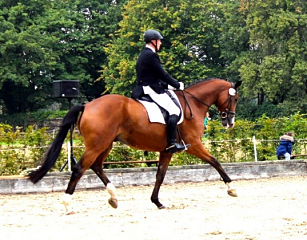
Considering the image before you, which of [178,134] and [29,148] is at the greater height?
[178,134]

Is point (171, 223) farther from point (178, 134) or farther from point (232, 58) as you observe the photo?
point (232, 58)

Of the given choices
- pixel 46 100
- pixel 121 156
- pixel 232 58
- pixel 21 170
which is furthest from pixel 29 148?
pixel 46 100

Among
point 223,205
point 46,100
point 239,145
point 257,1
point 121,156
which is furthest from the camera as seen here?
point 46,100

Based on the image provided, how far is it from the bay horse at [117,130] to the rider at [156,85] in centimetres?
17

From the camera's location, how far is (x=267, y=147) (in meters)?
19.9

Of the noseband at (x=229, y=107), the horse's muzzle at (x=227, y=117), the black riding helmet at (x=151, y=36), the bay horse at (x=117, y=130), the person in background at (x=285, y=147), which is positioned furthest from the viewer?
the person in background at (x=285, y=147)

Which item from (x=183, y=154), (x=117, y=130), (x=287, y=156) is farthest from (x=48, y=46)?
(x=117, y=130)

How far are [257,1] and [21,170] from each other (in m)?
38.2

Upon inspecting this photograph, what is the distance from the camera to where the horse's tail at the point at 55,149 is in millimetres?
10984

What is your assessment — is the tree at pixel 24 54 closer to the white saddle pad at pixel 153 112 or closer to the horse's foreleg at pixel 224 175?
the horse's foreleg at pixel 224 175

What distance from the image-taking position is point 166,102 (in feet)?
38.2

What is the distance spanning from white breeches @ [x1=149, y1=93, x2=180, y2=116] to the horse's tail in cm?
139

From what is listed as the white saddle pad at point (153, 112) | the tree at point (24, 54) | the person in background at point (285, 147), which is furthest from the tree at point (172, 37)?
the white saddle pad at point (153, 112)

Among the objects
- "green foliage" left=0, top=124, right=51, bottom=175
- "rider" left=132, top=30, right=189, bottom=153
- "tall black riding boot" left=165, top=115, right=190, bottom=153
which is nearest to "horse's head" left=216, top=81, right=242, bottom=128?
"rider" left=132, top=30, right=189, bottom=153
